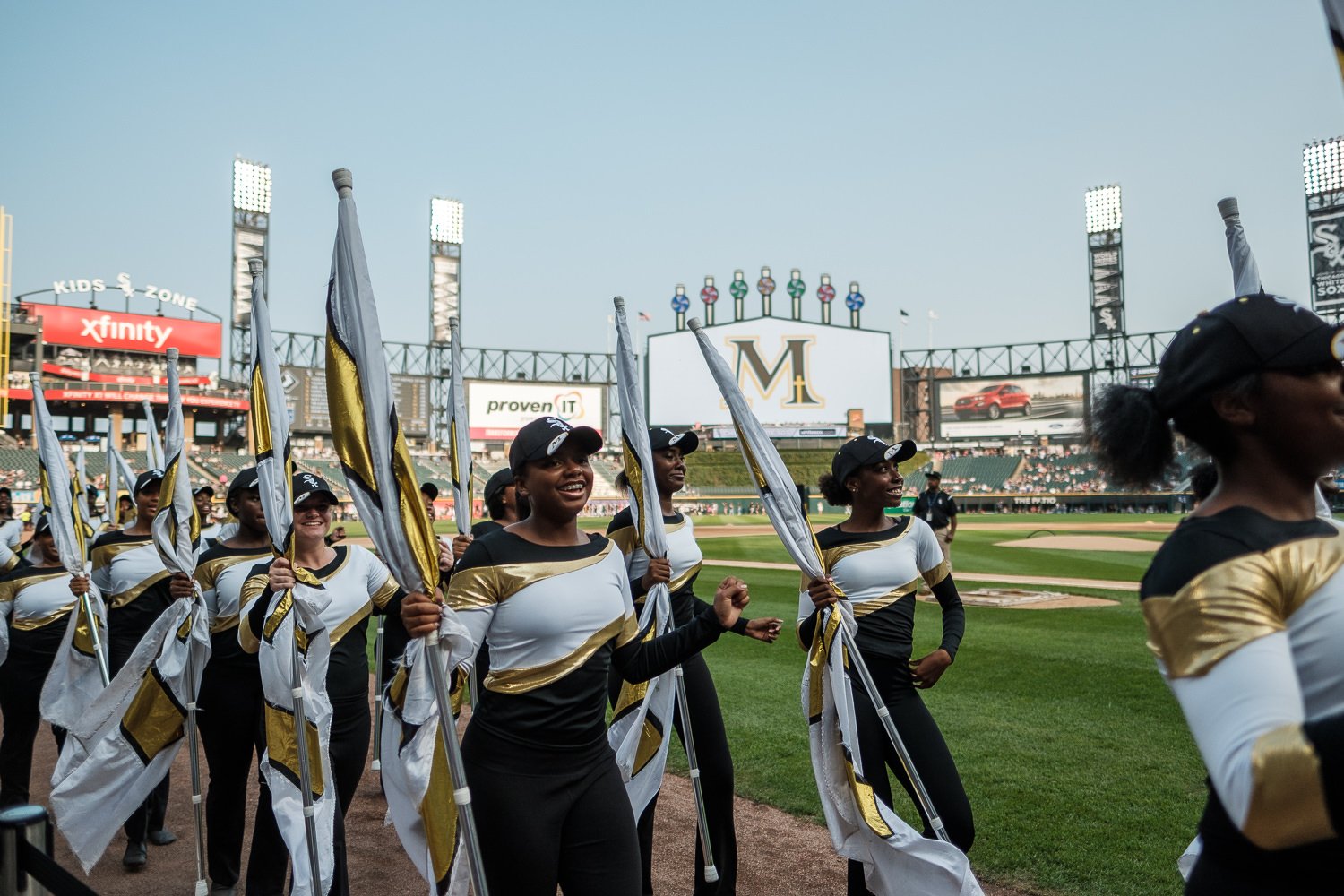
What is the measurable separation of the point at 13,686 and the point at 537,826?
17.9 feet

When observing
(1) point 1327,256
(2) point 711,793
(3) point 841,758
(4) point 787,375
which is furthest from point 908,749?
(1) point 1327,256

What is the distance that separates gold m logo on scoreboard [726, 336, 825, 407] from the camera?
224ft

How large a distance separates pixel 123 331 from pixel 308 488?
6884 centimetres

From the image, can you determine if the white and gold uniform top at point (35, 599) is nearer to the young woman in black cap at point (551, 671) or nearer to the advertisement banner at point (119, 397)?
the young woman in black cap at point (551, 671)

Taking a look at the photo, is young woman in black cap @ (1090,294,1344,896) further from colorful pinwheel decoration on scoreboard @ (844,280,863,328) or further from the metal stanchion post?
colorful pinwheel decoration on scoreboard @ (844,280,863,328)

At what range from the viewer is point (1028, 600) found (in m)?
16.5

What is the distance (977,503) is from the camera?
6197 centimetres

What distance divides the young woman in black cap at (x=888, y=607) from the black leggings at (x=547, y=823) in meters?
1.58

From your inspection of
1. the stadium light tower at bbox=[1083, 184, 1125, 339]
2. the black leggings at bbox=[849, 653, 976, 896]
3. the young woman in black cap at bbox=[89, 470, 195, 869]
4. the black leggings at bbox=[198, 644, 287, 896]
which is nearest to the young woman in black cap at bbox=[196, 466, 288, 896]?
the black leggings at bbox=[198, 644, 287, 896]

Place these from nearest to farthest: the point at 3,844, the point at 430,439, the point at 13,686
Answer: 1. the point at 3,844
2. the point at 13,686
3. the point at 430,439

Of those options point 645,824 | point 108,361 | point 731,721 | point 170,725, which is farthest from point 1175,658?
point 108,361

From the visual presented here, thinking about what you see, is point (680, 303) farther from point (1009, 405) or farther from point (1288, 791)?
point (1288, 791)

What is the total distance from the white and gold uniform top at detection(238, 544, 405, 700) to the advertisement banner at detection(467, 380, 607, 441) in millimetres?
69185

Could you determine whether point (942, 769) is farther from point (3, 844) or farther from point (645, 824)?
point (3, 844)
